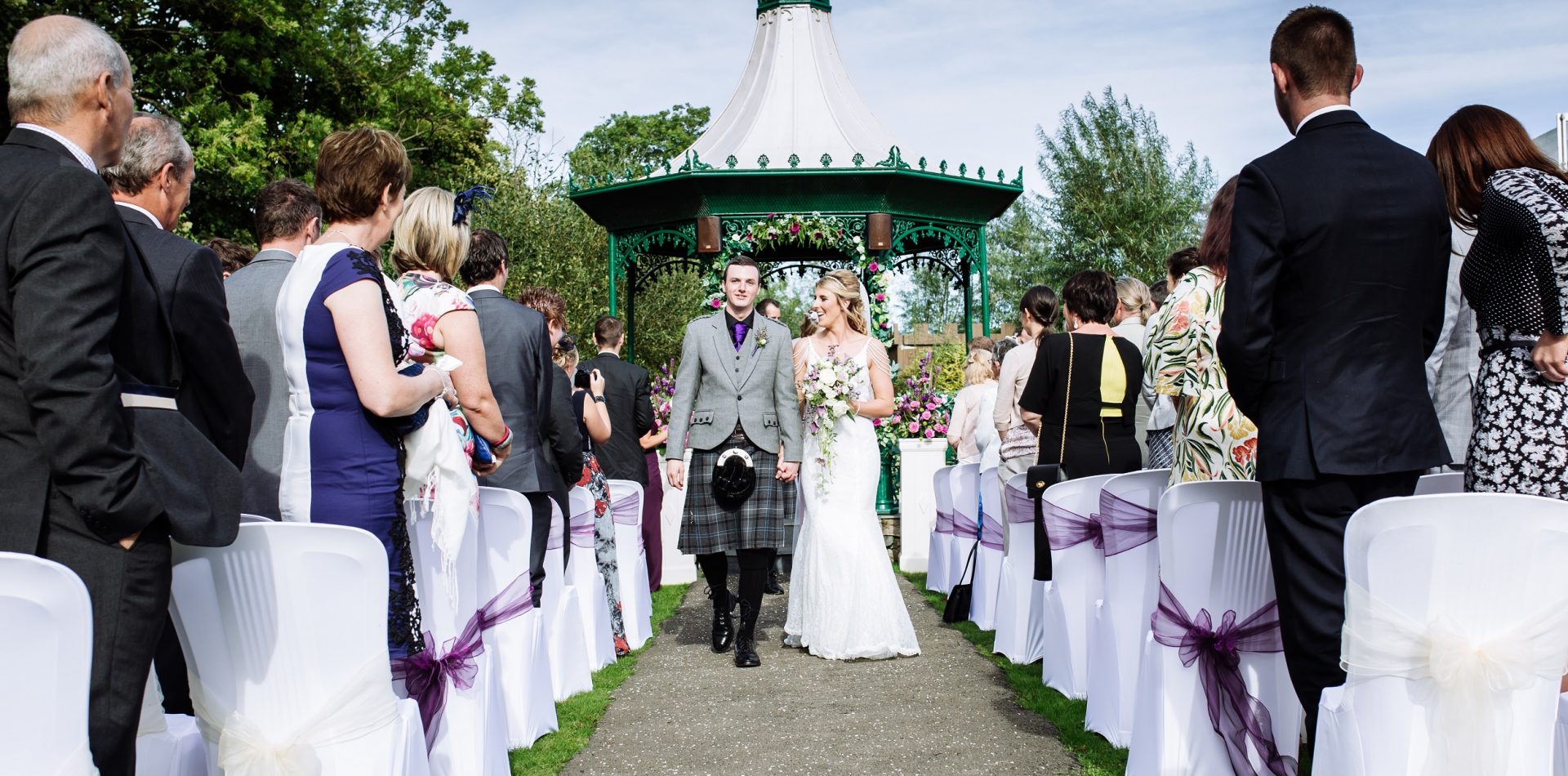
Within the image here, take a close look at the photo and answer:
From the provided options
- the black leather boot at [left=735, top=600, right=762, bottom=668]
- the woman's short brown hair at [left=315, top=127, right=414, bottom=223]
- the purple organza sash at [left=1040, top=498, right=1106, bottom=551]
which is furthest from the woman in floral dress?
the black leather boot at [left=735, top=600, right=762, bottom=668]

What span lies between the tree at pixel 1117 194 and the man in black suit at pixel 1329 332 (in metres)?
32.4

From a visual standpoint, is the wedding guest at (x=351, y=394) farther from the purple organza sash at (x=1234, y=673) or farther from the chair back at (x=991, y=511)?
the chair back at (x=991, y=511)

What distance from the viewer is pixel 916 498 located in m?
11.0

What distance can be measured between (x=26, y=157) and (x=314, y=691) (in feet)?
4.41

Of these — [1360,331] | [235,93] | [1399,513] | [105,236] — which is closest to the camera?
[105,236]

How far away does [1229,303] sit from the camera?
10.8ft

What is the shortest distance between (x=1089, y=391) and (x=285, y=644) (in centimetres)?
419

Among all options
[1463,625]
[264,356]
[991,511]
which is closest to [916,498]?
[991,511]

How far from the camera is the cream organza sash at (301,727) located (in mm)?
2824

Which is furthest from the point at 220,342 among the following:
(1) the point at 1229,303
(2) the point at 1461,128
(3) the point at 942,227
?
(3) the point at 942,227

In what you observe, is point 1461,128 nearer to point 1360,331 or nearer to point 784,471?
point 1360,331

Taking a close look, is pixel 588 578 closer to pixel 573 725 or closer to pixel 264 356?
pixel 573 725

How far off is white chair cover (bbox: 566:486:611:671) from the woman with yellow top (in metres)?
2.49

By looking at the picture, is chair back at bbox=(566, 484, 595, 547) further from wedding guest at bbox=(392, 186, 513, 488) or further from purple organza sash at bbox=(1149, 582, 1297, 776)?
purple organza sash at bbox=(1149, 582, 1297, 776)
